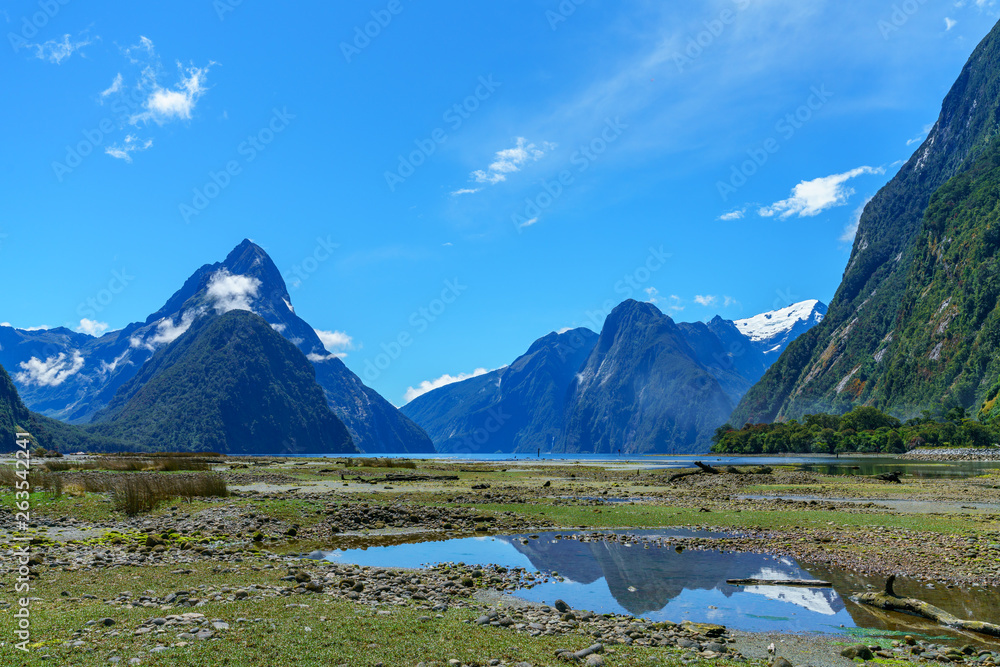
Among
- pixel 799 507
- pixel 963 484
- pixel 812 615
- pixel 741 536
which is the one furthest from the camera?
pixel 963 484

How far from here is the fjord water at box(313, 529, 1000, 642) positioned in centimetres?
1456

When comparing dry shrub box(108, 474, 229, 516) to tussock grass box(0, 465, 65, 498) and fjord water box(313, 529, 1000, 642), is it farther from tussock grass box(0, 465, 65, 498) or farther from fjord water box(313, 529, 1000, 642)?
fjord water box(313, 529, 1000, 642)

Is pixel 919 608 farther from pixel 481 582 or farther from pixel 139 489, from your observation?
pixel 139 489

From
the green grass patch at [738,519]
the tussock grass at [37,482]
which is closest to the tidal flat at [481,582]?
the green grass patch at [738,519]

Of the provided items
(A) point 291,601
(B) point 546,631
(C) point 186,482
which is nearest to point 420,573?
(A) point 291,601

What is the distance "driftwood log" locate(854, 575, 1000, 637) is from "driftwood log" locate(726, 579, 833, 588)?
152 centimetres

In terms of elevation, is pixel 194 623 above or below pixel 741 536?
above

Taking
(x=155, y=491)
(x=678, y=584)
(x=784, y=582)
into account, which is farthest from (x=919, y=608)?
(x=155, y=491)

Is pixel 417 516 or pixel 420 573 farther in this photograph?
pixel 417 516

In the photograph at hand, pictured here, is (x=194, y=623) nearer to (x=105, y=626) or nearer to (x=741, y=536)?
(x=105, y=626)

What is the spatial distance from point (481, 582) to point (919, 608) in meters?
11.3

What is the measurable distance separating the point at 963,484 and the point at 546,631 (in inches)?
2377

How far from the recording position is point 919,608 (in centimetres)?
1452

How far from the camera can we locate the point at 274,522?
88.3 feet
